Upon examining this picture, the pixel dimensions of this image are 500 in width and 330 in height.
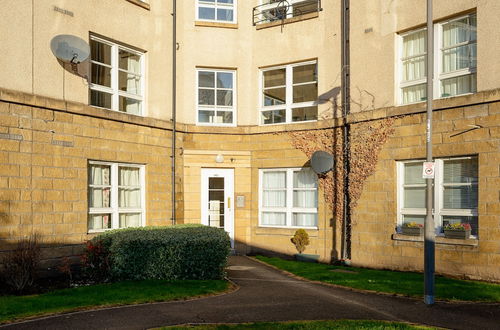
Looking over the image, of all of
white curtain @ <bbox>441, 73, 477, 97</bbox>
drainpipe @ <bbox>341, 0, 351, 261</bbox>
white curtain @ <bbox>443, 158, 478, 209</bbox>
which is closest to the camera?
white curtain @ <bbox>443, 158, 478, 209</bbox>

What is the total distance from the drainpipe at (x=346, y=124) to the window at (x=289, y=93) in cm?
116

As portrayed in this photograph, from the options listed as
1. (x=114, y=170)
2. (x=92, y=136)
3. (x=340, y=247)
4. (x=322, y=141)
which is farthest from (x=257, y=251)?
(x=92, y=136)

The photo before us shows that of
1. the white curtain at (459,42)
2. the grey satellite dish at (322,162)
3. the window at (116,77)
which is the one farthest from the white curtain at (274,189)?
the white curtain at (459,42)

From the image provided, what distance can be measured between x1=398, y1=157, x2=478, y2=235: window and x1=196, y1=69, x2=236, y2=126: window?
5894mm

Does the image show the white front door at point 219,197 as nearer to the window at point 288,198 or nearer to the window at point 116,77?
the window at point 288,198

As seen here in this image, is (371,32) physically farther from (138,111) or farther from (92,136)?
(92,136)

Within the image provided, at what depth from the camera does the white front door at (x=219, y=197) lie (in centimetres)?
1656

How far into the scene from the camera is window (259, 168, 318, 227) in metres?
15.9

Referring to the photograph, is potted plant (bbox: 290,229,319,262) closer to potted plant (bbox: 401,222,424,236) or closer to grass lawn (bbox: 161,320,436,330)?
potted plant (bbox: 401,222,424,236)

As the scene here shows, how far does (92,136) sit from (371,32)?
7805 millimetres

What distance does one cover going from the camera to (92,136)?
43.4ft

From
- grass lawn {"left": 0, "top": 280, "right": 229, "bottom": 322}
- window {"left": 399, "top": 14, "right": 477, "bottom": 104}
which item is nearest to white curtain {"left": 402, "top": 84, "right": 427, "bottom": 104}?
window {"left": 399, "top": 14, "right": 477, "bottom": 104}

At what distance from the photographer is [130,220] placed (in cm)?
1453

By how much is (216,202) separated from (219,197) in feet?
0.62
